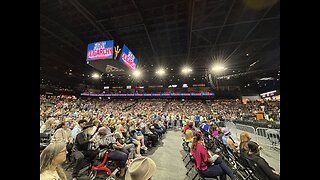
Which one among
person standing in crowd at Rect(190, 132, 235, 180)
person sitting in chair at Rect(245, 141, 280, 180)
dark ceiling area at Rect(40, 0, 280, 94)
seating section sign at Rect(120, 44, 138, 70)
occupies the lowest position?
person standing in crowd at Rect(190, 132, 235, 180)

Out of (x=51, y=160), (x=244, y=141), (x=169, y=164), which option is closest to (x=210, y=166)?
(x=244, y=141)

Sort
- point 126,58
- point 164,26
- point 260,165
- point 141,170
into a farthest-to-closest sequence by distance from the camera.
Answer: point 164,26 → point 126,58 → point 260,165 → point 141,170

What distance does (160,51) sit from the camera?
10.9 metres

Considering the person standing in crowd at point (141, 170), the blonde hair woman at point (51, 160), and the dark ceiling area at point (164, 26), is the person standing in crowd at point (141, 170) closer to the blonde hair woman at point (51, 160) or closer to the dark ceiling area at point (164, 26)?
the blonde hair woman at point (51, 160)

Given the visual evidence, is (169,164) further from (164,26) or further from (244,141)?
(164,26)

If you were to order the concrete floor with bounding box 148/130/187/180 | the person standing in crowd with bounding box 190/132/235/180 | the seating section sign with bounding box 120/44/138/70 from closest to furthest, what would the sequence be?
the person standing in crowd with bounding box 190/132/235/180, the concrete floor with bounding box 148/130/187/180, the seating section sign with bounding box 120/44/138/70

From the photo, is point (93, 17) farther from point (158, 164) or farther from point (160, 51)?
point (158, 164)

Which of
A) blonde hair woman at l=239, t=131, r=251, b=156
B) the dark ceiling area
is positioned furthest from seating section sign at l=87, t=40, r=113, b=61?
blonde hair woman at l=239, t=131, r=251, b=156

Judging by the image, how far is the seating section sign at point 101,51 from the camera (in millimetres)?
5986

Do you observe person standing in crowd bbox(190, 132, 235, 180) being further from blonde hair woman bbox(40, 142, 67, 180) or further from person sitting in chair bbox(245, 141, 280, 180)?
blonde hair woman bbox(40, 142, 67, 180)

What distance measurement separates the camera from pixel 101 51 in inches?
244

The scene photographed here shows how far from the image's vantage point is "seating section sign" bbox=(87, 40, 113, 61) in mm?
5986
